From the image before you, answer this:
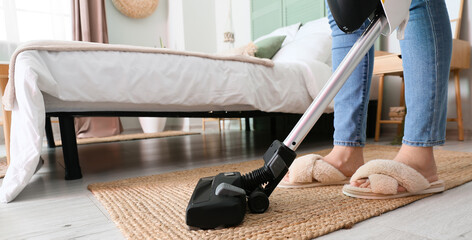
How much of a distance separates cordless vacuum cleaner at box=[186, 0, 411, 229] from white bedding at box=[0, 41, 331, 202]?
0.58 metres

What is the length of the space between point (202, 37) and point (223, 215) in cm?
361

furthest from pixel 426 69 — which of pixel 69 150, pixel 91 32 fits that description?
pixel 91 32

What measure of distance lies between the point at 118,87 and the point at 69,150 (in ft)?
0.92

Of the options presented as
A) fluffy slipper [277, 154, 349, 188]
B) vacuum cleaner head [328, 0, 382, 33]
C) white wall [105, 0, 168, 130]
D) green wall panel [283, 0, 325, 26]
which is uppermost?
white wall [105, 0, 168, 130]

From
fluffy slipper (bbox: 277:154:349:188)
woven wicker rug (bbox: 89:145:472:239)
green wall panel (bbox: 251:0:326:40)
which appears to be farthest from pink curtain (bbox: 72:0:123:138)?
fluffy slipper (bbox: 277:154:349:188)

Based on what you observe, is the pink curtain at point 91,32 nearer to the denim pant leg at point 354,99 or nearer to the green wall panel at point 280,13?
the green wall panel at point 280,13

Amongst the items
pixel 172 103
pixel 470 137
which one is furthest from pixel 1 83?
pixel 470 137

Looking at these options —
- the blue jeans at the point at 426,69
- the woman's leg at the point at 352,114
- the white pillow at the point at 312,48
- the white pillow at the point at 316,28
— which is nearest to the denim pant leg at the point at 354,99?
the woman's leg at the point at 352,114

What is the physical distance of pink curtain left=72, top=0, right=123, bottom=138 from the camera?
3129 millimetres

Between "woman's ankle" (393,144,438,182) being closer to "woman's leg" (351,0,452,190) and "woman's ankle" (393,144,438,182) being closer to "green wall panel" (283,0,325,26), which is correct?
"woman's leg" (351,0,452,190)

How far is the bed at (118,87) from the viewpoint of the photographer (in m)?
0.85

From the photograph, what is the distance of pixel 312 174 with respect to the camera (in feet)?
2.44

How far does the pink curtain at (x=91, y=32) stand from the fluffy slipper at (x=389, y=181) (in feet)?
9.80

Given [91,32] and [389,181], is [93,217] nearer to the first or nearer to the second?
[389,181]
